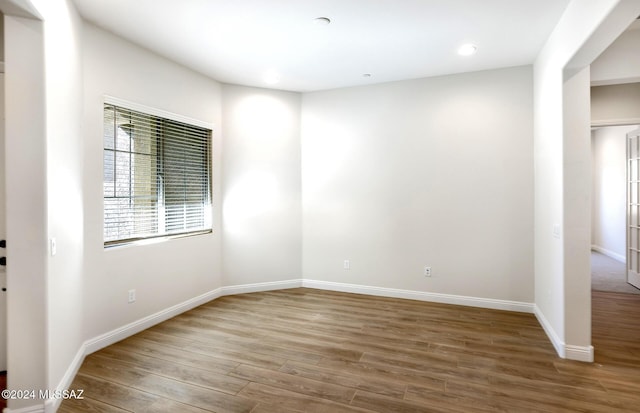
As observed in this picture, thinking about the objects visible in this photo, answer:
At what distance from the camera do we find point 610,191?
741 centimetres

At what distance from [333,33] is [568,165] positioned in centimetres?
→ 237

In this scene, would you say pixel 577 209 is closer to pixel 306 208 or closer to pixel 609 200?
pixel 306 208

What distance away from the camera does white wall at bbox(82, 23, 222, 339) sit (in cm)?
306

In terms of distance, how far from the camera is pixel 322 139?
16.7 ft

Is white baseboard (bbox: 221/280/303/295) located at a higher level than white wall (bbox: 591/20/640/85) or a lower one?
lower

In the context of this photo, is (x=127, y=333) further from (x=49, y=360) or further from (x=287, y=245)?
(x=287, y=245)

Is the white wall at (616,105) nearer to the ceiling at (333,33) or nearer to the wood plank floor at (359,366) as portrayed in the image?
the ceiling at (333,33)

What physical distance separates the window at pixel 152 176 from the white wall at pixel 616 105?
502 centimetres

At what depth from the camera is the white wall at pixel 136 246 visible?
3057 mm

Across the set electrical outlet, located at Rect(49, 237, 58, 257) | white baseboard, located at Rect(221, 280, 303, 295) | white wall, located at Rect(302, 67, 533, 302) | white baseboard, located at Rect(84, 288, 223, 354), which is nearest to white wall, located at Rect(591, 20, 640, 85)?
white wall, located at Rect(302, 67, 533, 302)

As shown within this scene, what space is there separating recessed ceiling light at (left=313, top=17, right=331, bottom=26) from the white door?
16.6ft

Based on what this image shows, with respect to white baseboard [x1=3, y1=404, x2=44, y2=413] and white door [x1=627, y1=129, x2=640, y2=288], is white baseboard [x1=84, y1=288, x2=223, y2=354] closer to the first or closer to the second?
white baseboard [x1=3, y1=404, x2=44, y2=413]

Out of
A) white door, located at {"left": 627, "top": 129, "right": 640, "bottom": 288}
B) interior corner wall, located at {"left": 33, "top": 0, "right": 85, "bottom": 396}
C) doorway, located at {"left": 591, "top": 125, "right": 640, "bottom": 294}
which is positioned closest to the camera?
interior corner wall, located at {"left": 33, "top": 0, "right": 85, "bottom": 396}

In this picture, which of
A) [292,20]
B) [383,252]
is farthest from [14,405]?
[383,252]
